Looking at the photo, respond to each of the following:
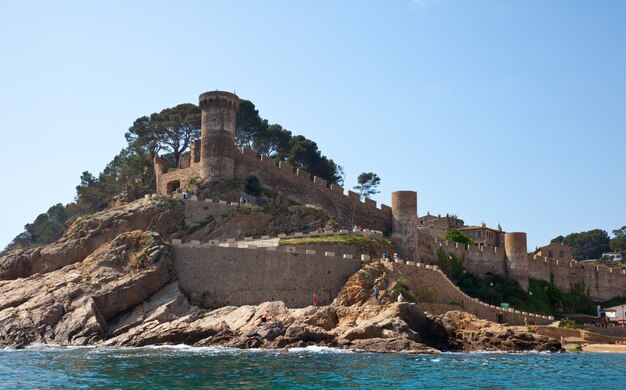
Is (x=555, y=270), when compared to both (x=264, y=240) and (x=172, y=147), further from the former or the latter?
(x=172, y=147)

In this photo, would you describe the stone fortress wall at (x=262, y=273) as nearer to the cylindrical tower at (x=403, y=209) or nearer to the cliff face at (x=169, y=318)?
the cliff face at (x=169, y=318)

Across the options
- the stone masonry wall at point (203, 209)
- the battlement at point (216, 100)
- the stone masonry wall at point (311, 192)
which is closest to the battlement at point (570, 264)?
the stone masonry wall at point (311, 192)

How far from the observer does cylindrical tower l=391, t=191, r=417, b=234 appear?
184 ft

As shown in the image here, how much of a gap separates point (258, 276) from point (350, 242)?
7.03 metres

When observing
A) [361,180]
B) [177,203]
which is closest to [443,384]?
Answer: [177,203]

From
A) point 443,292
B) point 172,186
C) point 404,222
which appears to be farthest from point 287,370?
point 172,186

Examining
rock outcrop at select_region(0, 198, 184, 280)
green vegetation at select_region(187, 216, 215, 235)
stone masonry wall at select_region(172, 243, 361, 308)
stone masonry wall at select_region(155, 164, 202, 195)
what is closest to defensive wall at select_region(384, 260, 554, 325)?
stone masonry wall at select_region(172, 243, 361, 308)

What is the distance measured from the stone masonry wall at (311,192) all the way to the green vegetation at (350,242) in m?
8.97

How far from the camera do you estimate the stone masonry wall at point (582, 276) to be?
204ft

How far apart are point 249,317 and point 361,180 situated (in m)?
54.6

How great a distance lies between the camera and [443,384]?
25.5m

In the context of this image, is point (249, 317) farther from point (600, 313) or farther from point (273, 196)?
point (600, 313)

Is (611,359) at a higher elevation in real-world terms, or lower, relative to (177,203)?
lower

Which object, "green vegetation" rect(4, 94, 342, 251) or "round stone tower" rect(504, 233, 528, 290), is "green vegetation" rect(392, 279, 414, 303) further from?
"green vegetation" rect(4, 94, 342, 251)
